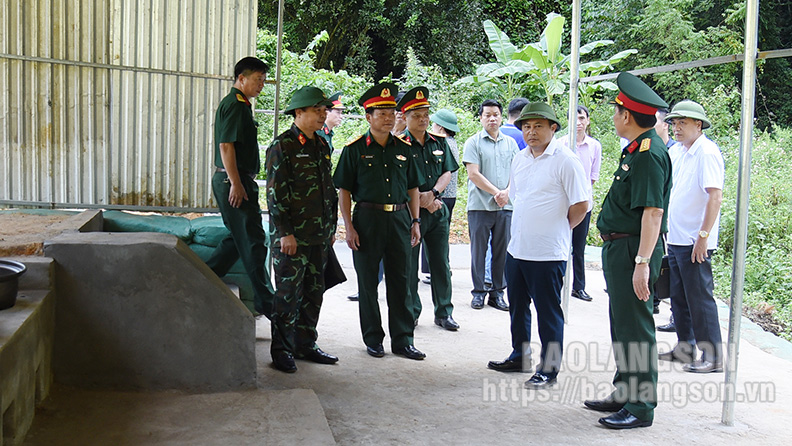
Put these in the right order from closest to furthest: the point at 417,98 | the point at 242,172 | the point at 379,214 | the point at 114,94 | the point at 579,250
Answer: the point at 379,214
the point at 242,172
the point at 417,98
the point at 114,94
the point at 579,250

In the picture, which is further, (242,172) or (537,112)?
(242,172)

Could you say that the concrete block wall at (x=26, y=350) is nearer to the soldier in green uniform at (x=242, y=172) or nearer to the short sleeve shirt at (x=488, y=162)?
the soldier in green uniform at (x=242, y=172)

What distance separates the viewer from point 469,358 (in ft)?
15.9

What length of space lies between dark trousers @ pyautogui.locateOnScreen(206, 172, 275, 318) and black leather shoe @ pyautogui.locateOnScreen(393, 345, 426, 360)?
927mm

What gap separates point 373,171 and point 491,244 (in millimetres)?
2072

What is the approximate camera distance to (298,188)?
4.29m

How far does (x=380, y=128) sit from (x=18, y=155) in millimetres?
3006

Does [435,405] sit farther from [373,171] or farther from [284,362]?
[373,171]

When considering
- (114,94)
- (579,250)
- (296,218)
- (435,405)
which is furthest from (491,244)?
(114,94)

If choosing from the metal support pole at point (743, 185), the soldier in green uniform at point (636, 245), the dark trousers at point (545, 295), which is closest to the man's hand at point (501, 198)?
the dark trousers at point (545, 295)

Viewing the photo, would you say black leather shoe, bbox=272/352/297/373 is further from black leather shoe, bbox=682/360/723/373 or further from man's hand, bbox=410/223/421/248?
black leather shoe, bbox=682/360/723/373

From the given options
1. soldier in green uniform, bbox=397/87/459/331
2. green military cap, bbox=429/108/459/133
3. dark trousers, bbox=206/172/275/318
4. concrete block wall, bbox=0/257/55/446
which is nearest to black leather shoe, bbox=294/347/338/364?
dark trousers, bbox=206/172/275/318

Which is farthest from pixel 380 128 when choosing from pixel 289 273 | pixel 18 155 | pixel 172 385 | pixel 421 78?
pixel 421 78

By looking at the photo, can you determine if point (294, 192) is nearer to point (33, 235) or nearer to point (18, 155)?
point (33, 235)
